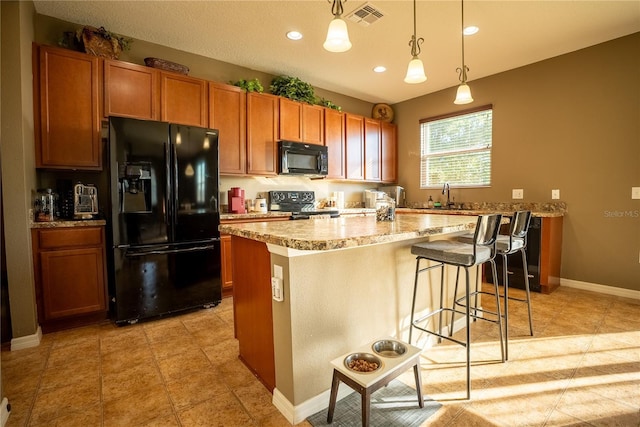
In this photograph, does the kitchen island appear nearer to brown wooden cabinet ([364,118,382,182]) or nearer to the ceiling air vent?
the ceiling air vent

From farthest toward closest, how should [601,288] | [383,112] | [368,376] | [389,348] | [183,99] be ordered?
[383,112] → [601,288] → [183,99] → [389,348] → [368,376]

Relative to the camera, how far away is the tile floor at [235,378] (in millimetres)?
1511

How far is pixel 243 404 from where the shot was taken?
1605 mm

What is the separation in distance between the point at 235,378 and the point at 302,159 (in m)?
2.83

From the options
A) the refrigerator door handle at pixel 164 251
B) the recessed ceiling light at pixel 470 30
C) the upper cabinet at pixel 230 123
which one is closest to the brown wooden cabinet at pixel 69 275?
the refrigerator door handle at pixel 164 251

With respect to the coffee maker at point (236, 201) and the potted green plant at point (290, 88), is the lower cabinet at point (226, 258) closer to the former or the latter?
the coffee maker at point (236, 201)

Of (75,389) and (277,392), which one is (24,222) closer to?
(75,389)

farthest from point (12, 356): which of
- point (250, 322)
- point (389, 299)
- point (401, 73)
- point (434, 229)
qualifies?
point (401, 73)

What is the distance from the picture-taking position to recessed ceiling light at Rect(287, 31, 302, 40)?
3.05 metres

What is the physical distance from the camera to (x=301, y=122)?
413 cm

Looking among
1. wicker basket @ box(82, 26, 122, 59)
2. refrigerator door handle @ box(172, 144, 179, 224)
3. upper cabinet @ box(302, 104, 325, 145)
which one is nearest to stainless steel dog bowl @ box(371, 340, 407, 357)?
refrigerator door handle @ box(172, 144, 179, 224)

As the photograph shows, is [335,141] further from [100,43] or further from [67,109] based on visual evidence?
[67,109]

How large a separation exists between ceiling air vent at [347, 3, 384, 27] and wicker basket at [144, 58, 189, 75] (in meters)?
1.78

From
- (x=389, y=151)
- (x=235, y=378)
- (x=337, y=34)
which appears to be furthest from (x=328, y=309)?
(x=389, y=151)
